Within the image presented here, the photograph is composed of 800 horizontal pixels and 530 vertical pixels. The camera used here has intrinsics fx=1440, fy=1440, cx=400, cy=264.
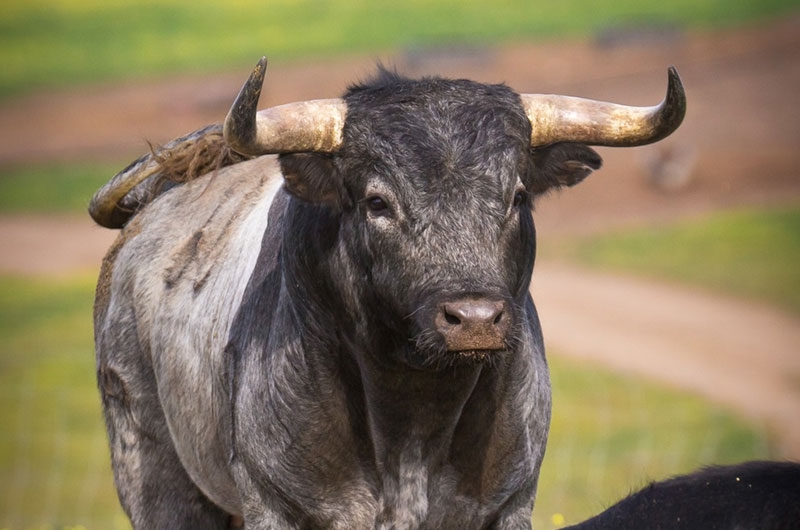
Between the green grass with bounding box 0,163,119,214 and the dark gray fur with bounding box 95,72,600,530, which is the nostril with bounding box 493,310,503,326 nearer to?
the dark gray fur with bounding box 95,72,600,530

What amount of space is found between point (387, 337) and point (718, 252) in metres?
22.1

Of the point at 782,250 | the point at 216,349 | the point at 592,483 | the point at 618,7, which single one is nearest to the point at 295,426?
the point at 216,349

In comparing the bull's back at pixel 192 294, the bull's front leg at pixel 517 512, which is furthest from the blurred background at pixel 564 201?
the bull's front leg at pixel 517 512

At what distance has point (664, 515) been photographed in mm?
6836

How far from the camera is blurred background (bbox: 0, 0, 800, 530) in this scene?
18.6m

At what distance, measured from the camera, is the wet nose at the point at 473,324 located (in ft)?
16.7

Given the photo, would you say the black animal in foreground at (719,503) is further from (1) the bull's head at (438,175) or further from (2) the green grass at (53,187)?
(2) the green grass at (53,187)

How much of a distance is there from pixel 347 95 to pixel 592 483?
11005 mm

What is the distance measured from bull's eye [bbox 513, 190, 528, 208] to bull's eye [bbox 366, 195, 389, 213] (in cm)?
51

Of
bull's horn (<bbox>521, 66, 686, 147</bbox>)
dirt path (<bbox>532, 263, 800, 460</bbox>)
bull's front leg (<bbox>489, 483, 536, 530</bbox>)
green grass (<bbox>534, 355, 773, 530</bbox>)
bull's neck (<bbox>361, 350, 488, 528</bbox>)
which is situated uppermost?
bull's horn (<bbox>521, 66, 686, 147</bbox>)

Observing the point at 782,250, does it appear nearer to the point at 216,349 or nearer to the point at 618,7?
the point at 618,7

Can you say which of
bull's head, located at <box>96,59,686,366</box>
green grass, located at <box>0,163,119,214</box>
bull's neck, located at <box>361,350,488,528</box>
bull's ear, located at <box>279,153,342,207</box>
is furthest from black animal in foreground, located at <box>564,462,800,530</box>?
green grass, located at <box>0,163,119,214</box>

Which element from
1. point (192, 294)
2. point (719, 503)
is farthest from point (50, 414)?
point (719, 503)

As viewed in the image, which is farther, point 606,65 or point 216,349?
point 606,65
